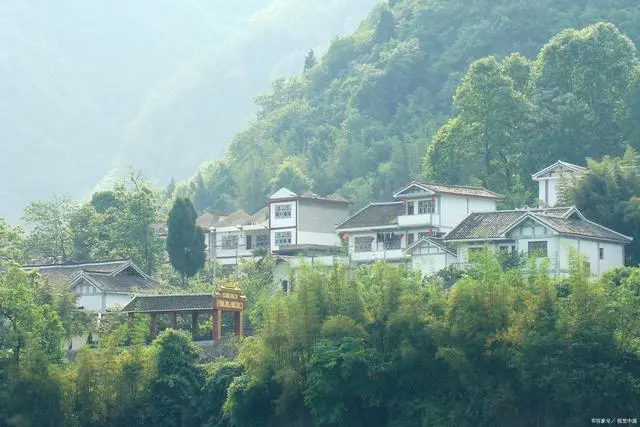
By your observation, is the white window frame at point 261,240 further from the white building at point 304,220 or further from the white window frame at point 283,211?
the white window frame at point 283,211

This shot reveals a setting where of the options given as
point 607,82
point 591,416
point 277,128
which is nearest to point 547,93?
point 607,82

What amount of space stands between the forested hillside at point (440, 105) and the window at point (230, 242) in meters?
10.1

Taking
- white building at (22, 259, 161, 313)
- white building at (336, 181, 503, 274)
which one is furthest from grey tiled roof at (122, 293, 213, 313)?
white building at (336, 181, 503, 274)

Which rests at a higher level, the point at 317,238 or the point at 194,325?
the point at 317,238

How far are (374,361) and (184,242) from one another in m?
24.0

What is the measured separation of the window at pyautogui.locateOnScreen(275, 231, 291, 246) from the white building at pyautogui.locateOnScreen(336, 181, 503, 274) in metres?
7.13

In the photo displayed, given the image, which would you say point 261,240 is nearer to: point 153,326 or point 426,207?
point 426,207

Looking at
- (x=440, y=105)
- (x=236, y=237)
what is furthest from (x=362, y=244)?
(x=440, y=105)

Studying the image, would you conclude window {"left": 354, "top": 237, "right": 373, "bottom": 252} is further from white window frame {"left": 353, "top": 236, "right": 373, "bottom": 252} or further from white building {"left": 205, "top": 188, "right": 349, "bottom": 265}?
white building {"left": 205, "top": 188, "right": 349, "bottom": 265}

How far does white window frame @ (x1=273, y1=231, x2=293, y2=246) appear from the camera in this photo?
75.2 metres

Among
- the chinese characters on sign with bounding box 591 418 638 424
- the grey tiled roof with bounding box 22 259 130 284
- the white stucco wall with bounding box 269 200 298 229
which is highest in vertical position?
the white stucco wall with bounding box 269 200 298 229

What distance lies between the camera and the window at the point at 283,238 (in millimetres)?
75250

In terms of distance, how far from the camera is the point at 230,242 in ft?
264

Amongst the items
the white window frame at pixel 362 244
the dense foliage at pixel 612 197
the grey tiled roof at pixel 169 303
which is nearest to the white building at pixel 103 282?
the grey tiled roof at pixel 169 303
